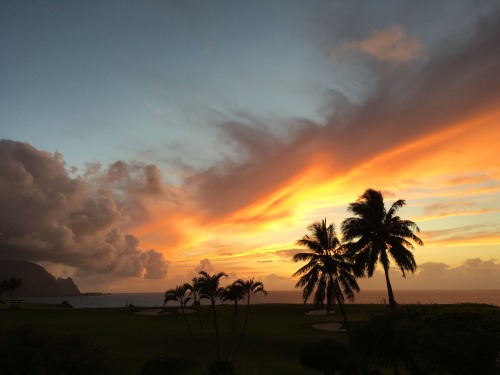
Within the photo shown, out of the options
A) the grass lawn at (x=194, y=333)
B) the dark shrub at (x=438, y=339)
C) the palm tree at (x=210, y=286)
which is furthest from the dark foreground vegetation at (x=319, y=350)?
the palm tree at (x=210, y=286)

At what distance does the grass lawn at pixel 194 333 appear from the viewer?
1421 inches

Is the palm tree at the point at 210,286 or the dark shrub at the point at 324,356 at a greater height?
the palm tree at the point at 210,286

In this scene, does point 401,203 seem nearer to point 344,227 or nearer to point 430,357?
point 344,227

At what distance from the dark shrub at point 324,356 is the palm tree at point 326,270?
1429 cm

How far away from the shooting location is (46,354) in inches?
991

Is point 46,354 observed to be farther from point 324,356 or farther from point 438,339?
point 438,339

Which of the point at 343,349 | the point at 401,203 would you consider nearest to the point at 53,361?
the point at 343,349

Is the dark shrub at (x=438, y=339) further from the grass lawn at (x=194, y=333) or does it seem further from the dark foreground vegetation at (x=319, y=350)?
the grass lawn at (x=194, y=333)

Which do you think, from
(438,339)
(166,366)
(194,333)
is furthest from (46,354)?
(194,333)

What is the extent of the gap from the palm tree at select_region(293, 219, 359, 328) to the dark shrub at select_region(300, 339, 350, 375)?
1429 centimetres

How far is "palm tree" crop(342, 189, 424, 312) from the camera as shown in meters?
43.5

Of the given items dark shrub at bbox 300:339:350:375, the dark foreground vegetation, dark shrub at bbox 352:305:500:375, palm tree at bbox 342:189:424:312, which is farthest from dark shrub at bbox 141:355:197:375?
palm tree at bbox 342:189:424:312

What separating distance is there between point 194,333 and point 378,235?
27.3 metres

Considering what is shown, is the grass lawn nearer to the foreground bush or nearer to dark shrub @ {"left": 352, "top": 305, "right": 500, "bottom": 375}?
the foreground bush
